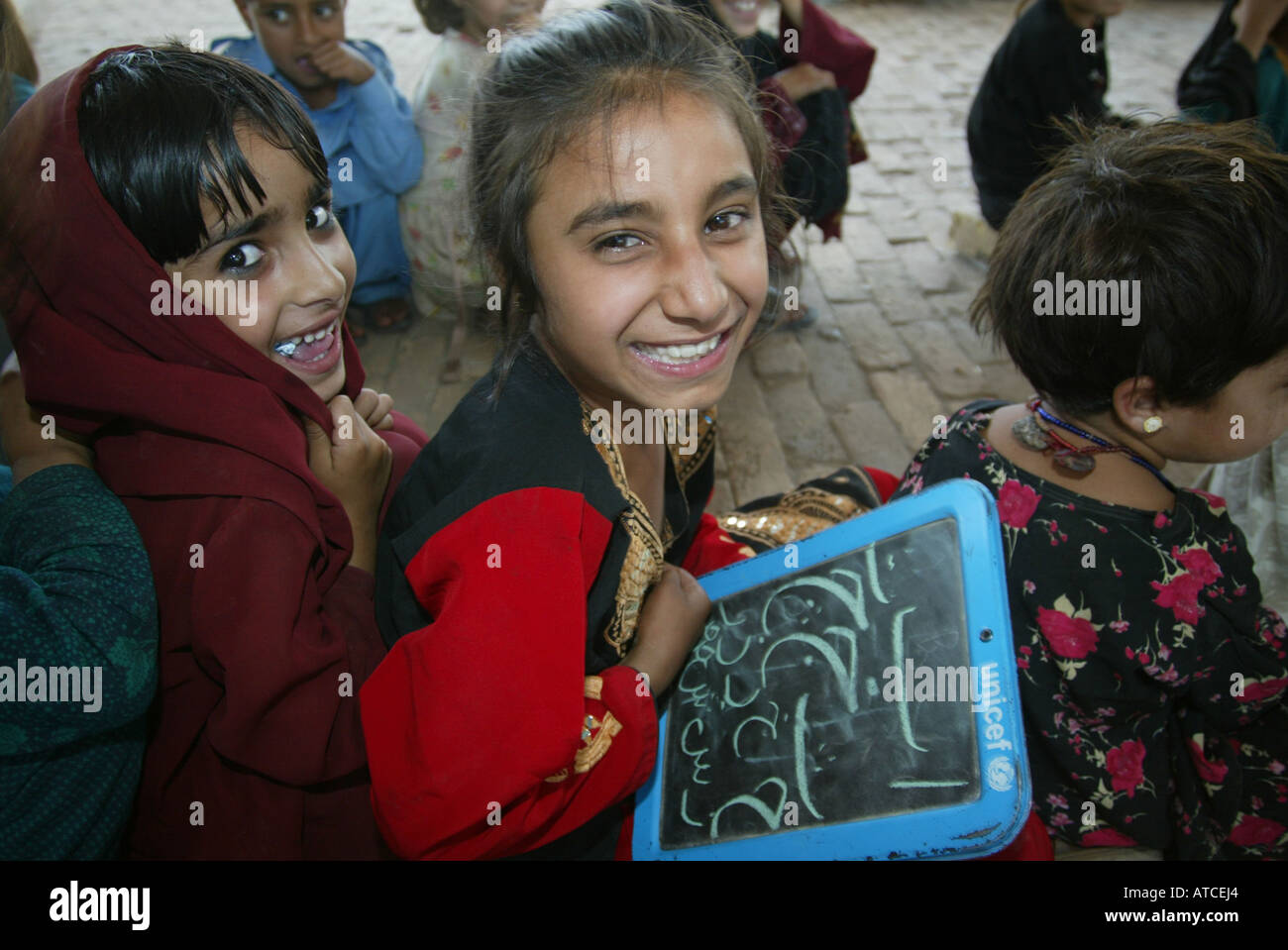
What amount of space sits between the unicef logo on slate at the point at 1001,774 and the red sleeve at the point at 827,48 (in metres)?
3.17

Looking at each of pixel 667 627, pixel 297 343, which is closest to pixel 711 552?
pixel 667 627

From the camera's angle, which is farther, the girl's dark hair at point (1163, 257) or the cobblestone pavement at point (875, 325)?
the cobblestone pavement at point (875, 325)

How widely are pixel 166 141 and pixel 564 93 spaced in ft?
1.96

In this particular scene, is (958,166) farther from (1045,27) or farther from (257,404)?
(257,404)

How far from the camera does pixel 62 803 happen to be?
1.23 meters

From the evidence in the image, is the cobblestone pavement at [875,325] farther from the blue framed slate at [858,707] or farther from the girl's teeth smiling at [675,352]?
the blue framed slate at [858,707]

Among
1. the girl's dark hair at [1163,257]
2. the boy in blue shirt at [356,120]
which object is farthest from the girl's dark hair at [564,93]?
the boy in blue shirt at [356,120]

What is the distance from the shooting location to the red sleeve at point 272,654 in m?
1.22

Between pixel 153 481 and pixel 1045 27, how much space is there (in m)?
3.79

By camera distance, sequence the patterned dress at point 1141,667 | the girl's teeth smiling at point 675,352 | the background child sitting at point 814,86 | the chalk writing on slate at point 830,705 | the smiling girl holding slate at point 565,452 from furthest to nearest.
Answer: the background child sitting at point 814,86
the patterned dress at point 1141,667
the girl's teeth smiling at point 675,352
the chalk writing on slate at point 830,705
the smiling girl holding slate at point 565,452

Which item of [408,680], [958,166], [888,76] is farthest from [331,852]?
[888,76]

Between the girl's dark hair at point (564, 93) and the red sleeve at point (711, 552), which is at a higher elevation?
the girl's dark hair at point (564, 93)

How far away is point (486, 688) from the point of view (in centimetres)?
120
